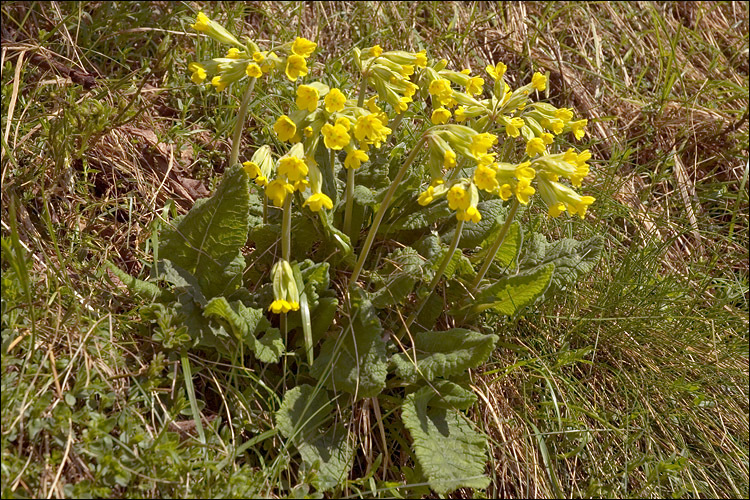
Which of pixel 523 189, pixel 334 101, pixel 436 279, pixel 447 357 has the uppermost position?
pixel 334 101

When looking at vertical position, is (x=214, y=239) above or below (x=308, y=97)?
below

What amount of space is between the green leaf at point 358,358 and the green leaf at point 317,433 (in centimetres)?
7

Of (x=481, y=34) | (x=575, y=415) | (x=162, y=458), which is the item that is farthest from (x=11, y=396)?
(x=481, y=34)

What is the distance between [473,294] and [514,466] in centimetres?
55

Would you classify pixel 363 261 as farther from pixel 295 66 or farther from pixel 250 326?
pixel 295 66

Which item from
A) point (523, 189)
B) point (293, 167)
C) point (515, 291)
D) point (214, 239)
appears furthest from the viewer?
point (515, 291)

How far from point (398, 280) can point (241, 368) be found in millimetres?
537

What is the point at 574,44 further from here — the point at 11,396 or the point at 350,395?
the point at 11,396

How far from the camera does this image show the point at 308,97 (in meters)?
2.02

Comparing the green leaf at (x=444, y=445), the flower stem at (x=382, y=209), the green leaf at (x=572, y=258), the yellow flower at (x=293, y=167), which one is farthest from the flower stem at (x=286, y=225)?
the green leaf at (x=572, y=258)

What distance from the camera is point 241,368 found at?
218 cm

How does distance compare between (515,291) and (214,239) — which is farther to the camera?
(515,291)

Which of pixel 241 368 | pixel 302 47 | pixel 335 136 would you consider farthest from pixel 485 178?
pixel 241 368

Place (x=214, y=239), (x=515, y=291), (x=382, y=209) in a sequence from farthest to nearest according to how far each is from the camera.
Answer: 1. (x=515, y=291)
2. (x=214, y=239)
3. (x=382, y=209)
